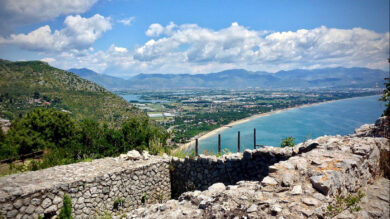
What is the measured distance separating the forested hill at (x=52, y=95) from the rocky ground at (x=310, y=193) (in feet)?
117

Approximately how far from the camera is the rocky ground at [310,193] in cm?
339

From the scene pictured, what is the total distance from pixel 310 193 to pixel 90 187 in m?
6.12

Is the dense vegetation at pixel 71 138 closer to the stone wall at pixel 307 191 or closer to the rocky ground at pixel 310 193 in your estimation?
the stone wall at pixel 307 191

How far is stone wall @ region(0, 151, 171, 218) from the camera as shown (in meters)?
5.57

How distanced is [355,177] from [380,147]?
170 cm

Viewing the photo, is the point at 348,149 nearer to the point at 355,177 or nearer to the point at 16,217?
the point at 355,177

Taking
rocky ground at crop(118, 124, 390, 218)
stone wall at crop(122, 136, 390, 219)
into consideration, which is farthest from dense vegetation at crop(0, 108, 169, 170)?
rocky ground at crop(118, 124, 390, 218)

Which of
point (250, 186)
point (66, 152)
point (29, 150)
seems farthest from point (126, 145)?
point (250, 186)

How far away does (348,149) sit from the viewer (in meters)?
5.10

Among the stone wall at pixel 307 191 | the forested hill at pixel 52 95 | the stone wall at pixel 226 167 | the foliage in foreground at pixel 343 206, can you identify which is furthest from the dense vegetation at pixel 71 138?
the forested hill at pixel 52 95

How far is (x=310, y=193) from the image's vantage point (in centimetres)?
362

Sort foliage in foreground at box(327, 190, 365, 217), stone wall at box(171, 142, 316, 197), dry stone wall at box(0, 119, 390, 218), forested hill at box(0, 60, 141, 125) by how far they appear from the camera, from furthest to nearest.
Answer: forested hill at box(0, 60, 141, 125) → stone wall at box(171, 142, 316, 197) → dry stone wall at box(0, 119, 390, 218) → foliage in foreground at box(327, 190, 365, 217)

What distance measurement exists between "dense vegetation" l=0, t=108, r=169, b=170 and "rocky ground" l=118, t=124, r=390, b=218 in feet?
20.9

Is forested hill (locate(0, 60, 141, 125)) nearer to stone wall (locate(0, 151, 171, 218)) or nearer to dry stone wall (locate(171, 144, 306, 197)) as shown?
stone wall (locate(0, 151, 171, 218))
